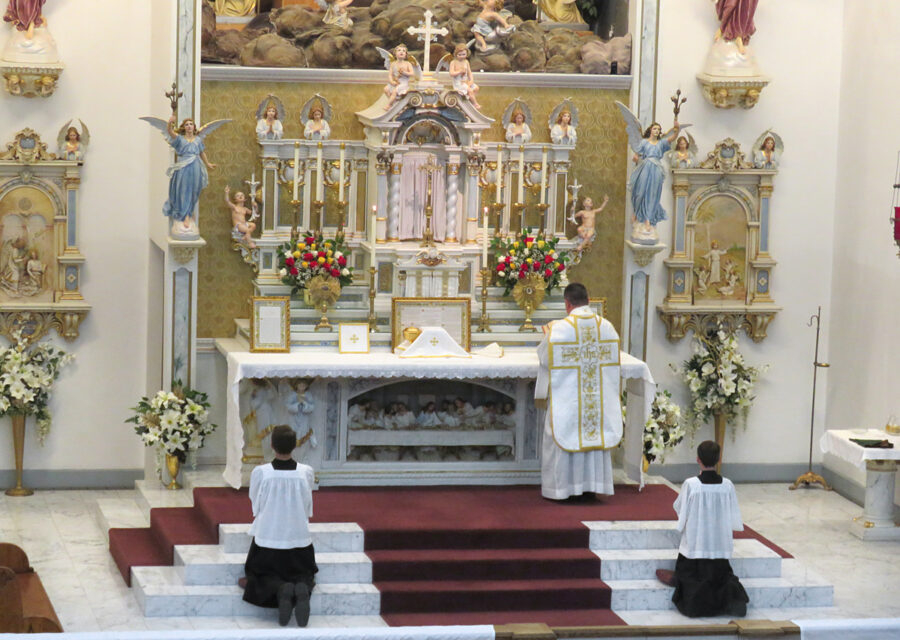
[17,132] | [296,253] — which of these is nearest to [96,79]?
[17,132]

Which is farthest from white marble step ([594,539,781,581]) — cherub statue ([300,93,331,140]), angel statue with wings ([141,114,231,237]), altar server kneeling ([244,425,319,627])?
cherub statue ([300,93,331,140])

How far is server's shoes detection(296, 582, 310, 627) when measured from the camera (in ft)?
34.9

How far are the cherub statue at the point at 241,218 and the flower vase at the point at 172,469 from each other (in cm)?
190

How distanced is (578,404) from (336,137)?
343 cm

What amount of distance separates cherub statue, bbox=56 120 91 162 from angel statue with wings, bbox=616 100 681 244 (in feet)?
14.9

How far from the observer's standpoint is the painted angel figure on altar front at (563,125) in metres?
14.3

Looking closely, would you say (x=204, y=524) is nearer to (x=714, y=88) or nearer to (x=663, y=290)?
(x=663, y=290)

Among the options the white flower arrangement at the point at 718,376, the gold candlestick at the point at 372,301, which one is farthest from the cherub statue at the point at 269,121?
the white flower arrangement at the point at 718,376

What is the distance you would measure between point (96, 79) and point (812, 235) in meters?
6.55

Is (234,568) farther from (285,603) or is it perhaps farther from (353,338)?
(353,338)

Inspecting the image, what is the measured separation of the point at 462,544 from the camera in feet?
38.1

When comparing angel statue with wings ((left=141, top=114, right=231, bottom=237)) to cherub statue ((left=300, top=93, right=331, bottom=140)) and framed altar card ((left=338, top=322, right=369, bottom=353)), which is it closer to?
cherub statue ((left=300, top=93, right=331, bottom=140))

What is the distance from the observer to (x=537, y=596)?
441 inches

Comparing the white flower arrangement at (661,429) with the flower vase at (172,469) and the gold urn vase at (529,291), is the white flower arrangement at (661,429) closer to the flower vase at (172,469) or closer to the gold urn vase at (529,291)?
the gold urn vase at (529,291)
